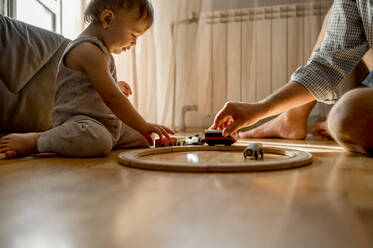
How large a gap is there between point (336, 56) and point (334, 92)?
0.11 meters

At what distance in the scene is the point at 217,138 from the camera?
0.99m

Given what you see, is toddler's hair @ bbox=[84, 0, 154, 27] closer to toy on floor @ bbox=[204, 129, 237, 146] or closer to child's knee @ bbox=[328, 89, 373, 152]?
toy on floor @ bbox=[204, 129, 237, 146]

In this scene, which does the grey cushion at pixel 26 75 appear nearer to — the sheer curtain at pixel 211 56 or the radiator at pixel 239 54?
the sheer curtain at pixel 211 56

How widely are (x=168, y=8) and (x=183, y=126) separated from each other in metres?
0.85

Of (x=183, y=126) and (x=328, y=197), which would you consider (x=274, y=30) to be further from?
(x=328, y=197)

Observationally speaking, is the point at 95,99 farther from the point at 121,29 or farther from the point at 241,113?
the point at 241,113

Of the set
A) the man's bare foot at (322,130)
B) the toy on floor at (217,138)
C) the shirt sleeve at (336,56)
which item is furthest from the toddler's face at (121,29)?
the man's bare foot at (322,130)

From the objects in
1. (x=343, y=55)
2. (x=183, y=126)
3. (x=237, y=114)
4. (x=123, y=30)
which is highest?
(x=123, y=30)

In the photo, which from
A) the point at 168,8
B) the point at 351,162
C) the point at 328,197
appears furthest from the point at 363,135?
the point at 168,8

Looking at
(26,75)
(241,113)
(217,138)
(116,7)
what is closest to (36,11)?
(26,75)

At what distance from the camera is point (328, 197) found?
1.37 ft

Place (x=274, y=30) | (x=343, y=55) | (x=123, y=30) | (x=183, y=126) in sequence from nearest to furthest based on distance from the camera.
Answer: (x=343, y=55)
(x=123, y=30)
(x=274, y=30)
(x=183, y=126)

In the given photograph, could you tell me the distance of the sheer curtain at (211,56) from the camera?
2059 mm

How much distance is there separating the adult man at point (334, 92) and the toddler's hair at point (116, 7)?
1.55ft
